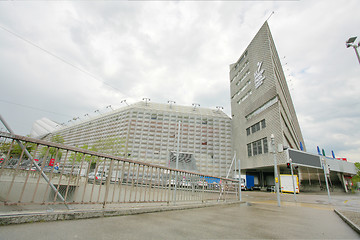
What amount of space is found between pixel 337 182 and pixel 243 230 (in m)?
62.2

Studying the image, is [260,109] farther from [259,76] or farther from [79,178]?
[79,178]

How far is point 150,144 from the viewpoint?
162 ft

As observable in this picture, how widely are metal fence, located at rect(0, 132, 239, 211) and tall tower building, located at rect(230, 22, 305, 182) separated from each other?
2428 centimetres

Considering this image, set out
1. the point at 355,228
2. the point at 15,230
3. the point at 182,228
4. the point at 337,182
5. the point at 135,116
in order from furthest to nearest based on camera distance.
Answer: the point at 135,116 → the point at 337,182 → the point at 355,228 → the point at 182,228 → the point at 15,230

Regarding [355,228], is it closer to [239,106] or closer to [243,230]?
[243,230]

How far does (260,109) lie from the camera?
34.7 metres

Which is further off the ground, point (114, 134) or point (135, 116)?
point (135, 116)

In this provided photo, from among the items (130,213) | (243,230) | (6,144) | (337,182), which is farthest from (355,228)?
(337,182)

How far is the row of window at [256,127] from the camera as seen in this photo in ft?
108

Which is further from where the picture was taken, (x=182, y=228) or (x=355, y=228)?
(x=355, y=228)

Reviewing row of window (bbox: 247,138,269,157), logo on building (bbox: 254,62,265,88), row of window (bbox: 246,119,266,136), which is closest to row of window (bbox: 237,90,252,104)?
logo on building (bbox: 254,62,265,88)

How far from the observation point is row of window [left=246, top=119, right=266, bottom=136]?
33000mm

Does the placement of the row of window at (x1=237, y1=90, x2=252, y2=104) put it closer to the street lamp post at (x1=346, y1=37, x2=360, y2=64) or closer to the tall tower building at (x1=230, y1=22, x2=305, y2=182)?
the tall tower building at (x1=230, y1=22, x2=305, y2=182)

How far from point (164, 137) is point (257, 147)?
26042mm
